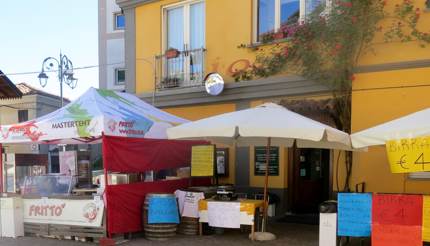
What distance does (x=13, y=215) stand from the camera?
866 cm

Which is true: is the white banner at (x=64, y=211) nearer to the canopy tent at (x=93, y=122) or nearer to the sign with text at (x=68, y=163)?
the canopy tent at (x=93, y=122)

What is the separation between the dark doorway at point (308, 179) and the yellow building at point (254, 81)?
22 millimetres

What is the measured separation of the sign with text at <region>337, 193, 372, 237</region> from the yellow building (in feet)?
6.13

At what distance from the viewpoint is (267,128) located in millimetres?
7109

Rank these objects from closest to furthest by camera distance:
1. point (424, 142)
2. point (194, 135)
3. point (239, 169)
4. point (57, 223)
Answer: point (424, 142) → point (194, 135) → point (57, 223) → point (239, 169)

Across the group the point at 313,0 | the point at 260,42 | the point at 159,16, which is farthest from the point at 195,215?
the point at 159,16

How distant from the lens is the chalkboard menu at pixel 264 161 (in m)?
10.1

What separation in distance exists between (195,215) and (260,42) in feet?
13.8

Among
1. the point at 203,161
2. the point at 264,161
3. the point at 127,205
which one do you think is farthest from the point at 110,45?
the point at 127,205

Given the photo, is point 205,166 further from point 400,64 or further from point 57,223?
point 400,64

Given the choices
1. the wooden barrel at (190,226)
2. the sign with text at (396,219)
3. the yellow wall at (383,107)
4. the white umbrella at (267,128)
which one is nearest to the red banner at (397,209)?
the sign with text at (396,219)

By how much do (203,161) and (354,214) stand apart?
3544 mm

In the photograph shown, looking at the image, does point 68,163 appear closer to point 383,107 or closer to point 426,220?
point 383,107

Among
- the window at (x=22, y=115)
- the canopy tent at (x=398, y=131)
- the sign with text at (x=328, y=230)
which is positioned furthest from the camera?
the window at (x=22, y=115)
